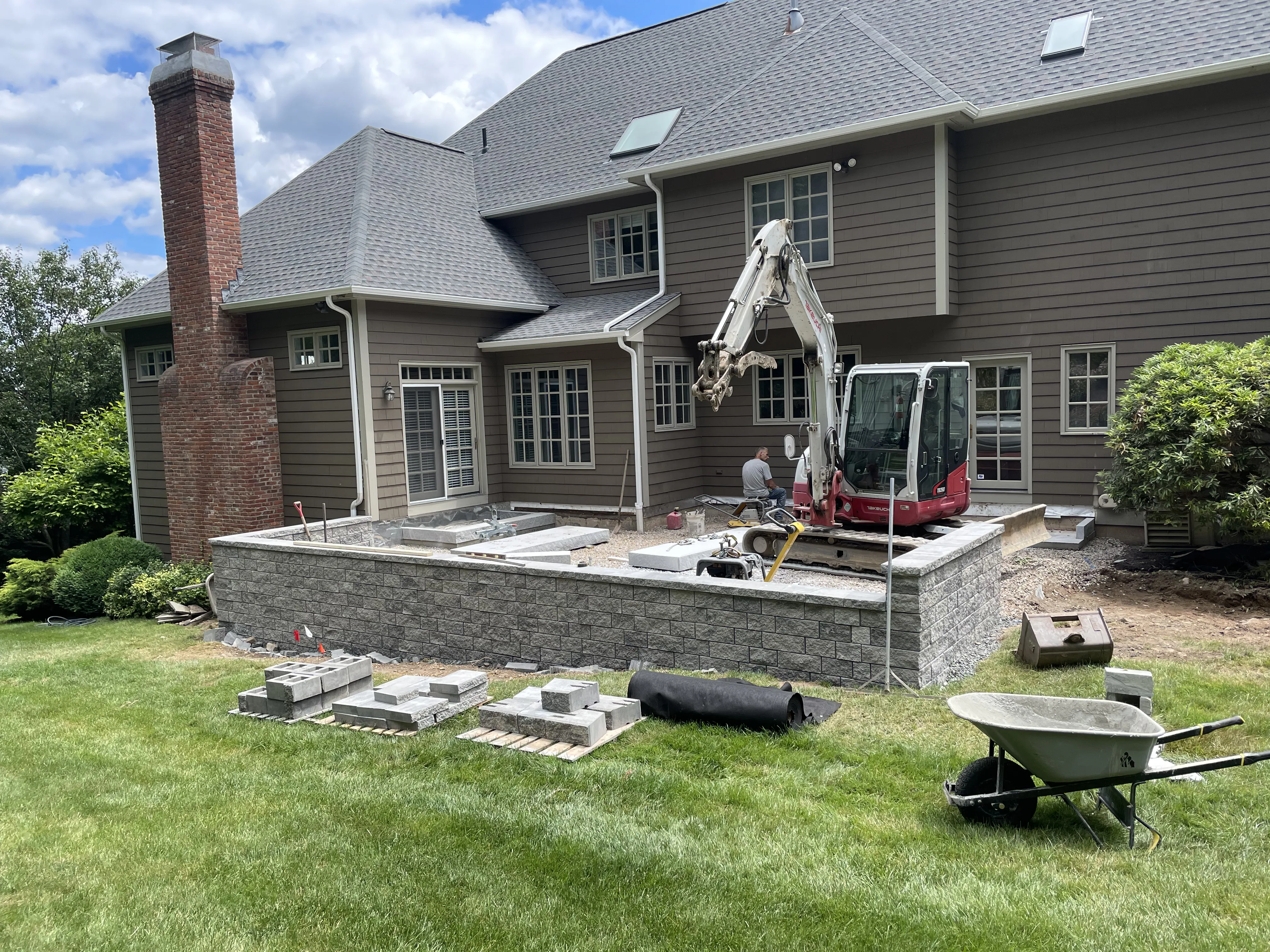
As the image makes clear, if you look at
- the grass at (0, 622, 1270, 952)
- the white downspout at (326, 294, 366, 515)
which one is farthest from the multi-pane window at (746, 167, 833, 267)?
the grass at (0, 622, 1270, 952)

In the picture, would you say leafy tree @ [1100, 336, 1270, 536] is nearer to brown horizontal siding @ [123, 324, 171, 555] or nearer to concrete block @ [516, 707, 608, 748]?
concrete block @ [516, 707, 608, 748]

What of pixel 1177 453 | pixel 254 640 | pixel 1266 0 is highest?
pixel 1266 0

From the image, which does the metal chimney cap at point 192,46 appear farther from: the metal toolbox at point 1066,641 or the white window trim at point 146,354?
the metal toolbox at point 1066,641

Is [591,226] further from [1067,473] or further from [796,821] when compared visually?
[796,821]

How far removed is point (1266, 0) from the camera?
11.2m

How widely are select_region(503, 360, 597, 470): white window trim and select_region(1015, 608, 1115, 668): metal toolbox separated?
27.2 feet

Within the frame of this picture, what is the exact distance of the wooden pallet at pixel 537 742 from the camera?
18.8ft

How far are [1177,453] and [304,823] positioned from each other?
8944 mm

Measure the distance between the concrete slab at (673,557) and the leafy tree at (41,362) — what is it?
986 inches

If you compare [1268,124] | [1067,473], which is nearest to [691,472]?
[1067,473]

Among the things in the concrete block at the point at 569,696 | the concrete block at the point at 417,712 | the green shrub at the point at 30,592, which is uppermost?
the concrete block at the point at 569,696


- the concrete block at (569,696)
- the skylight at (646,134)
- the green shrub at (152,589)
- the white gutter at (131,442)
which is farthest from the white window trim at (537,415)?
the concrete block at (569,696)

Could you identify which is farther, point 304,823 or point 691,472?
point 691,472

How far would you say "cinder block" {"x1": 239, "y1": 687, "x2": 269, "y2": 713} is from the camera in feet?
23.5
